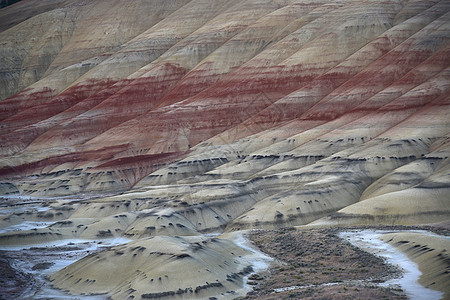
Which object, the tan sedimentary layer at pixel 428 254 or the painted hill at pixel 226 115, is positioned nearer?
the tan sedimentary layer at pixel 428 254

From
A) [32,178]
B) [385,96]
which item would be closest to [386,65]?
[385,96]

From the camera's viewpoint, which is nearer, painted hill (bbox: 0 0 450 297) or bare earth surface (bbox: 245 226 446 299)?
bare earth surface (bbox: 245 226 446 299)

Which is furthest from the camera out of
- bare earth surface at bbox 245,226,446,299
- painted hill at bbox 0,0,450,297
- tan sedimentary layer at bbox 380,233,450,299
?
painted hill at bbox 0,0,450,297

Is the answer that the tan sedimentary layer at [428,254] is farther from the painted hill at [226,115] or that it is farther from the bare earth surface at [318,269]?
the painted hill at [226,115]

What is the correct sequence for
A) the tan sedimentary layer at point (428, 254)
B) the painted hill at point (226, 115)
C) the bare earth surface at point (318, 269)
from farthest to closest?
the painted hill at point (226, 115)
the tan sedimentary layer at point (428, 254)
the bare earth surface at point (318, 269)

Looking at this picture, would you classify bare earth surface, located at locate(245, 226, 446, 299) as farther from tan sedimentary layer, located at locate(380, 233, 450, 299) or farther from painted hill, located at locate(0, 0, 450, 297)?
painted hill, located at locate(0, 0, 450, 297)

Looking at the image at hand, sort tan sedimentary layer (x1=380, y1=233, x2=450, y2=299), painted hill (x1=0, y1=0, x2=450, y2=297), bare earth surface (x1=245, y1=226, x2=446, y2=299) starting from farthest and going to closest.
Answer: painted hill (x1=0, y1=0, x2=450, y2=297) → tan sedimentary layer (x1=380, y1=233, x2=450, y2=299) → bare earth surface (x1=245, y1=226, x2=446, y2=299)

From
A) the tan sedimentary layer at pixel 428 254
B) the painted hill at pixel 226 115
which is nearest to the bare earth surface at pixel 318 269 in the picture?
the tan sedimentary layer at pixel 428 254

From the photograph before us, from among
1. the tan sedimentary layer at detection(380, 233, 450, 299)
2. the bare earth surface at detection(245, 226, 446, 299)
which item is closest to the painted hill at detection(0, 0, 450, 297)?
the bare earth surface at detection(245, 226, 446, 299)

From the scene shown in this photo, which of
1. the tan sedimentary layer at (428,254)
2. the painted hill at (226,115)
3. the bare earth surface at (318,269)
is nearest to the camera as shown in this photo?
the bare earth surface at (318,269)

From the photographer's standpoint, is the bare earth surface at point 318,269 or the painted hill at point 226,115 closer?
the bare earth surface at point 318,269

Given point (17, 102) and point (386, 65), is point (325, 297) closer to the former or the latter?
point (386, 65)
